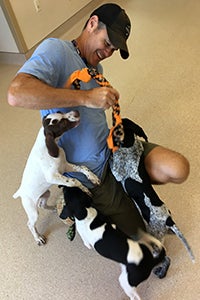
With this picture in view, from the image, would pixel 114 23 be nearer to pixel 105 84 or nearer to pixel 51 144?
pixel 105 84

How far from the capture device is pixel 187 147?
1.74 meters

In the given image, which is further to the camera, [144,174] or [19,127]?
[19,127]

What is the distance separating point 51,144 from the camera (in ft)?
3.48

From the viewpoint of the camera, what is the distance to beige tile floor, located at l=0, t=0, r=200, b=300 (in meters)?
1.27

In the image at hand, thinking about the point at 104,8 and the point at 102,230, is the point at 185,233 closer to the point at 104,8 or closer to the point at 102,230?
the point at 102,230

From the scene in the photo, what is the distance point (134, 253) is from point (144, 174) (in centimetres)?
31

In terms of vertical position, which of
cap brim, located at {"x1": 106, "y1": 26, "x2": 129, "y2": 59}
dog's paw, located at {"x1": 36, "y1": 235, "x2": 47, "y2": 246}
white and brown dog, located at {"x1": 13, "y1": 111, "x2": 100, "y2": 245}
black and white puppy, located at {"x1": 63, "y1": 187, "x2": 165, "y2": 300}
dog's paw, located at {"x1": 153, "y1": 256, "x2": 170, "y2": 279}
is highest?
cap brim, located at {"x1": 106, "y1": 26, "x2": 129, "y2": 59}

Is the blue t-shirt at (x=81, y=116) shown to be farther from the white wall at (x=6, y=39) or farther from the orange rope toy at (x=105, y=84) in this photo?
the white wall at (x=6, y=39)

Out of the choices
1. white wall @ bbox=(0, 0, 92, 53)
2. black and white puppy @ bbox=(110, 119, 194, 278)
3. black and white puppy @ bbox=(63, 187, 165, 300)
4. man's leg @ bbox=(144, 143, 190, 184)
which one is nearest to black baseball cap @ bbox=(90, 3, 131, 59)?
black and white puppy @ bbox=(110, 119, 194, 278)

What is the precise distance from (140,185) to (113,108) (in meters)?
0.29

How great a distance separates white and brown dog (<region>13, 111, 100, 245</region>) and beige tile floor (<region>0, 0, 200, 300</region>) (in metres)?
0.28

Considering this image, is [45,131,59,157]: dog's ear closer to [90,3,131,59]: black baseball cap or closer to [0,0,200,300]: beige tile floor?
[90,3,131,59]: black baseball cap

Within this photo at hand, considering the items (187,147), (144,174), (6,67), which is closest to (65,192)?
(144,174)

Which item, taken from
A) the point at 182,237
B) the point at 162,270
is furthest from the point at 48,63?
the point at 162,270
